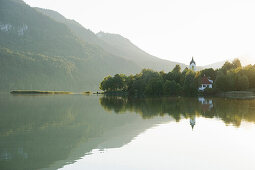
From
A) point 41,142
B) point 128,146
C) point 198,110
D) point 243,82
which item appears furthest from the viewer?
point 243,82

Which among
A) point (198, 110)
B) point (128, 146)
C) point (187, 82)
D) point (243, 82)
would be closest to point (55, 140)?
point (128, 146)

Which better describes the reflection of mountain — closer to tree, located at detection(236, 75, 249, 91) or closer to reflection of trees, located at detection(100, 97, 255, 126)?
reflection of trees, located at detection(100, 97, 255, 126)

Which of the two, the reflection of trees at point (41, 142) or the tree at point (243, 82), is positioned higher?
the tree at point (243, 82)

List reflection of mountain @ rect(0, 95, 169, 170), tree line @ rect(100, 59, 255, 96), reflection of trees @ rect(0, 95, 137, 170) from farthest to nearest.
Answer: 1. tree line @ rect(100, 59, 255, 96)
2. reflection of mountain @ rect(0, 95, 169, 170)
3. reflection of trees @ rect(0, 95, 137, 170)

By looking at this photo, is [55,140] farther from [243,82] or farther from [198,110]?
[243,82]

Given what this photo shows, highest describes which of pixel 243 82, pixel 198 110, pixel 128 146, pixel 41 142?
pixel 243 82

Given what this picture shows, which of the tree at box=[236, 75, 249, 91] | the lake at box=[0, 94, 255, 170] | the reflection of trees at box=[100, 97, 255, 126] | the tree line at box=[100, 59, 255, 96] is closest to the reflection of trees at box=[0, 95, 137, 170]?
the lake at box=[0, 94, 255, 170]

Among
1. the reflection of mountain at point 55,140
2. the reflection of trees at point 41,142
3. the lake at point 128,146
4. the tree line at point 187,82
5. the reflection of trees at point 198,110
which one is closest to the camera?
the lake at point 128,146

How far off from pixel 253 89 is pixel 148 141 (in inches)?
4182

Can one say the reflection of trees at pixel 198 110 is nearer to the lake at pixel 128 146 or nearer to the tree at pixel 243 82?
the lake at pixel 128 146

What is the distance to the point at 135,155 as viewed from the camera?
809 inches

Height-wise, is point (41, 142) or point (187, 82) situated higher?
point (187, 82)

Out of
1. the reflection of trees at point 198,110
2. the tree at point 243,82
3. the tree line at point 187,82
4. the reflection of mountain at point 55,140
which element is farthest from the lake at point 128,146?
the tree at point 243,82

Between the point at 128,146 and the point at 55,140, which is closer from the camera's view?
the point at 128,146
